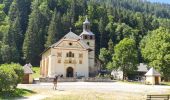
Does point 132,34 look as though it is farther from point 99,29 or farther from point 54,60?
point 54,60

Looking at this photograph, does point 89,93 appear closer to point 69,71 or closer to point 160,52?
point 160,52

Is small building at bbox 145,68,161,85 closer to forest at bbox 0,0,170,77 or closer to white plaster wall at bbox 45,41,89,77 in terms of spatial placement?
forest at bbox 0,0,170,77

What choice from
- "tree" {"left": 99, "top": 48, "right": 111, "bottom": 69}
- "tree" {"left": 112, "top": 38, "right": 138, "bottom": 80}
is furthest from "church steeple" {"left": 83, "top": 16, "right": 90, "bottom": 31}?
"tree" {"left": 99, "top": 48, "right": 111, "bottom": 69}

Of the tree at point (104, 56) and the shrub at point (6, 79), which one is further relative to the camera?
the tree at point (104, 56)

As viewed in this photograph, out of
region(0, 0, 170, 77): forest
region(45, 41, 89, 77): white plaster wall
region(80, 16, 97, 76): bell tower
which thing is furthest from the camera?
region(0, 0, 170, 77): forest

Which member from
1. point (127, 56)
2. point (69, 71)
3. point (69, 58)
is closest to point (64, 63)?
point (69, 58)

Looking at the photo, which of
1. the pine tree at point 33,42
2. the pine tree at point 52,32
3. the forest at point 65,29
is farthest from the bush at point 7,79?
the pine tree at point 52,32

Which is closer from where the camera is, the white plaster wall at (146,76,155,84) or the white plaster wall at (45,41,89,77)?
the white plaster wall at (146,76,155,84)

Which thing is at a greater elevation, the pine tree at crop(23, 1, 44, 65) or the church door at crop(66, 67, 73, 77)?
the pine tree at crop(23, 1, 44, 65)

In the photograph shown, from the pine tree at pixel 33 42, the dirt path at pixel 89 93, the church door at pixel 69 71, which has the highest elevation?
the pine tree at pixel 33 42

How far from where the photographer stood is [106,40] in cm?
14838

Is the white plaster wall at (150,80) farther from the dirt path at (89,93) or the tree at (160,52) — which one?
the dirt path at (89,93)

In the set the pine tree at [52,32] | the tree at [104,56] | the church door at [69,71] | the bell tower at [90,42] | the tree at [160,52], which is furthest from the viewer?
the tree at [104,56]

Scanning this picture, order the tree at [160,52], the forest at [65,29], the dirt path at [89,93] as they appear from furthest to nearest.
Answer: the forest at [65,29], the tree at [160,52], the dirt path at [89,93]
